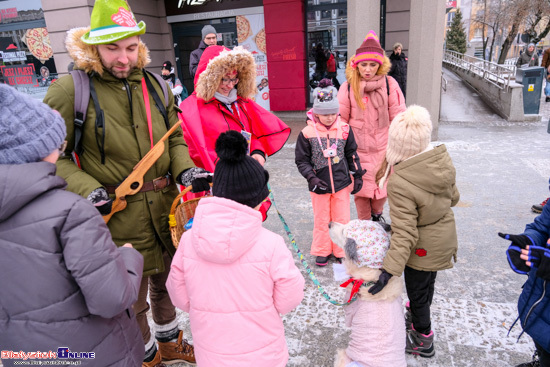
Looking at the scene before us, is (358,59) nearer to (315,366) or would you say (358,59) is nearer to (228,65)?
(228,65)

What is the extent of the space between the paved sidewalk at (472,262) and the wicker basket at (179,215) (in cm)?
116

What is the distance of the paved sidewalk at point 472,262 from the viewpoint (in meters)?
2.55

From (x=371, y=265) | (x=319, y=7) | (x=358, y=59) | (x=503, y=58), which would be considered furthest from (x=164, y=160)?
(x=503, y=58)

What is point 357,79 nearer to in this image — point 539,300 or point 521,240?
point 521,240

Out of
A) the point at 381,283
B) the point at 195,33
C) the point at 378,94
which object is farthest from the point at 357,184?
the point at 195,33

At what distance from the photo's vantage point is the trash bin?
9016 millimetres

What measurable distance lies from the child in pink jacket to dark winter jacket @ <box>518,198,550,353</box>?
4.13ft

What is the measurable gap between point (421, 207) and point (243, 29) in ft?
33.0

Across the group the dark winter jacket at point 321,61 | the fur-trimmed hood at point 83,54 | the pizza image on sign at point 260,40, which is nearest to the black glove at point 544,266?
the fur-trimmed hood at point 83,54

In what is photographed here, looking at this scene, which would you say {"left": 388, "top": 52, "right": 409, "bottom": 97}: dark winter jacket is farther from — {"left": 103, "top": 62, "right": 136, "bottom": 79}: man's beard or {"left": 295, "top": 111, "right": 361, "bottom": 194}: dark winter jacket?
{"left": 103, "top": 62, "right": 136, "bottom": 79}: man's beard

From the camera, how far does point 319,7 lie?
10273 millimetres

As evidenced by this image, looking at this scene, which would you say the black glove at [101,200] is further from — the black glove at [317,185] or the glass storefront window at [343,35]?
the glass storefront window at [343,35]

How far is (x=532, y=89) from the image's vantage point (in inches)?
356

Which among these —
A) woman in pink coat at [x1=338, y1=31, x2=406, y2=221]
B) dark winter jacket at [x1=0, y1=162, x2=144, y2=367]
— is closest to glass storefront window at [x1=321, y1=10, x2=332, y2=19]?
woman in pink coat at [x1=338, y1=31, x2=406, y2=221]
